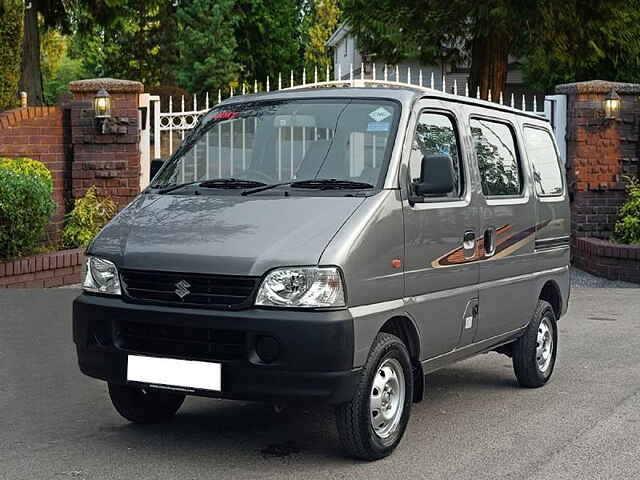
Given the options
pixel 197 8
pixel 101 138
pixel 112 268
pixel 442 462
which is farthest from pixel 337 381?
pixel 197 8

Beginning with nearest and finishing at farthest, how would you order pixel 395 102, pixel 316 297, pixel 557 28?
pixel 316 297 → pixel 395 102 → pixel 557 28

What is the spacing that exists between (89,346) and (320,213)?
57.0 inches

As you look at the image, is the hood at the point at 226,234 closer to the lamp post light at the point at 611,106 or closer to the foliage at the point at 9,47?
the lamp post light at the point at 611,106

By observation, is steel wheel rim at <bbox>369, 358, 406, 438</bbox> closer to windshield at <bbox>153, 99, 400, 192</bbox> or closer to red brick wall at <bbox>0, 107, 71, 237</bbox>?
windshield at <bbox>153, 99, 400, 192</bbox>

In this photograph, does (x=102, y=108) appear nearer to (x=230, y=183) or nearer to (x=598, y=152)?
(x=598, y=152)

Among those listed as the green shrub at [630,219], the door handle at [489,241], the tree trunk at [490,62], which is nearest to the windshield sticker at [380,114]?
the door handle at [489,241]

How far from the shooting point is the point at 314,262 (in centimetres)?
543

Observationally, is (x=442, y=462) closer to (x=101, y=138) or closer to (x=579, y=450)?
(x=579, y=450)

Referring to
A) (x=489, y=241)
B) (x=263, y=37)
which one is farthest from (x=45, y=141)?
(x=263, y=37)

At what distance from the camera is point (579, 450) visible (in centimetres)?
618

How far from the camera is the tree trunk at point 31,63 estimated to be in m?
26.6

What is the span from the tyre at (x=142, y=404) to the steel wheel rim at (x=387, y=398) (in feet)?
4.27

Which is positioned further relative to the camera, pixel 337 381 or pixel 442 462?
pixel 442 462

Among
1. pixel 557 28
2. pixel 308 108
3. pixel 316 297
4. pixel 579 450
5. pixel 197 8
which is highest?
pixel 197 8
